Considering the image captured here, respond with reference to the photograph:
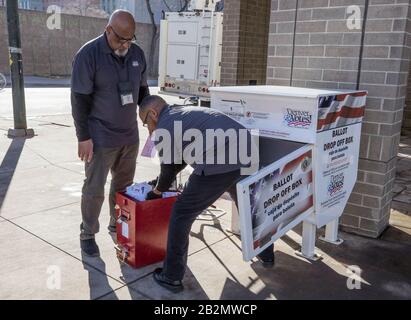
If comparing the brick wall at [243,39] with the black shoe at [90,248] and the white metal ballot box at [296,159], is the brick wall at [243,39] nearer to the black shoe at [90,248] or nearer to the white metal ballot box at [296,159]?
the white metal ballot box at [296,159]

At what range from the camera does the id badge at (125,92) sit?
3.89 m

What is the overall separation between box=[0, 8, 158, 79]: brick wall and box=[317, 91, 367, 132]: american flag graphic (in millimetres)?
25884

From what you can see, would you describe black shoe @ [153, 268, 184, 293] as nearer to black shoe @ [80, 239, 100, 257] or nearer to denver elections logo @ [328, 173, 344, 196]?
black shoe @ [80, 239, 100, 257]

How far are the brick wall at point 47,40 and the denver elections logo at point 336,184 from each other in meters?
26.0

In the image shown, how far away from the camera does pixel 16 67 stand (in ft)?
29.0

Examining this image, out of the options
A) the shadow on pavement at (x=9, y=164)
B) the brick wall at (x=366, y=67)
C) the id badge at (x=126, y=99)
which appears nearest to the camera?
the id badge at (x=126, y=99)

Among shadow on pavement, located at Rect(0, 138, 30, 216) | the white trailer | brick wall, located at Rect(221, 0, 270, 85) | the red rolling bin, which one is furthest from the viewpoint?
the white trailer

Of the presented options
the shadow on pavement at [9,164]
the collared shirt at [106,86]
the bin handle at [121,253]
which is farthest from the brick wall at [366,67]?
the shadow on pavement at [9,164]

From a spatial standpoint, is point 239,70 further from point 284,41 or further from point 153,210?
point 153,210

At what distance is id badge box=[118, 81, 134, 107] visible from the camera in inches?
153

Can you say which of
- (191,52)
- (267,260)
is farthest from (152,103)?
(191,52)

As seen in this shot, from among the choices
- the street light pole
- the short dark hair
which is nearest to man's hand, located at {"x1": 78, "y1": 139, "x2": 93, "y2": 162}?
the short dark hair

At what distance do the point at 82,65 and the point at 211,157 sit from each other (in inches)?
53.9

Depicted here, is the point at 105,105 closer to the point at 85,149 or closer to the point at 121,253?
the point at 85,149
